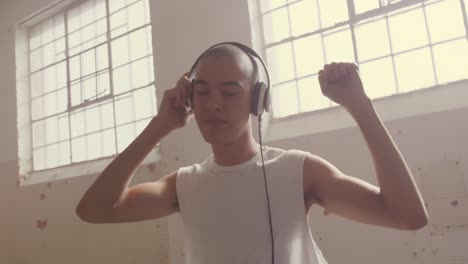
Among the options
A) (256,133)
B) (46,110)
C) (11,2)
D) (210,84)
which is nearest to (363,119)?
(210,84)

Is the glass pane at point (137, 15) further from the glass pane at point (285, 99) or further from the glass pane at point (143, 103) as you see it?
the glass pane at point (285, 99)

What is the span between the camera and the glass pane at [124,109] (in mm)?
2746

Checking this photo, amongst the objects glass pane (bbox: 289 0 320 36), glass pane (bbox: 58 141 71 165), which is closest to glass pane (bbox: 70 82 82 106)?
glass pane (bbox: 58 141 71 165)

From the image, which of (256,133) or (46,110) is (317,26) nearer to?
(256,133)

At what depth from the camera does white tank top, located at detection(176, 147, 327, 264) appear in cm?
88

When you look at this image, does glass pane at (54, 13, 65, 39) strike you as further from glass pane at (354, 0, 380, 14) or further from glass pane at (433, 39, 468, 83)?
glass pane at (433, 39, 468, 83)

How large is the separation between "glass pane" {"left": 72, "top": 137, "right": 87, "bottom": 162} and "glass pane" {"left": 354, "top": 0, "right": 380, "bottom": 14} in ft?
7.26

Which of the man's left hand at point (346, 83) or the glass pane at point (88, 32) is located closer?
the man's left hand at point (346, 83)

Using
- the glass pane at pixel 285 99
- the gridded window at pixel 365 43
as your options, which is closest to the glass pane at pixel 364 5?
the gridded window at pixel 365 43

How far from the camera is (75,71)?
314 cm

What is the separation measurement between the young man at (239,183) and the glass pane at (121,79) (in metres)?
1.90

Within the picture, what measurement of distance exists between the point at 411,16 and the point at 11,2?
10.2 ft

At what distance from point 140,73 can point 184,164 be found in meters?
1.03

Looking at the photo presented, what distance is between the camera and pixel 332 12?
1918 mm
